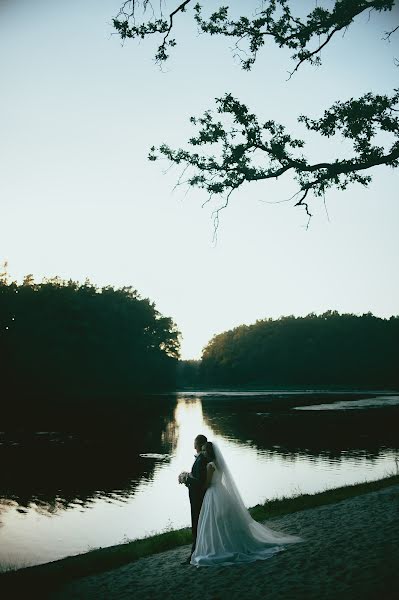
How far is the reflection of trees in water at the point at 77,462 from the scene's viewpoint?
828 inches

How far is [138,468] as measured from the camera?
87.5 feet

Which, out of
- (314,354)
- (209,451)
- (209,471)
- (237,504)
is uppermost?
(314,354)

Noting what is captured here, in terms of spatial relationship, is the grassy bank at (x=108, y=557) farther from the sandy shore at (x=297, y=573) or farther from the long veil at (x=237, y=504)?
the long veil at (x=237, y=504)

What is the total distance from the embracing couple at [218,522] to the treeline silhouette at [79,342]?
248 ft

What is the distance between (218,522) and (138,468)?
18.4m

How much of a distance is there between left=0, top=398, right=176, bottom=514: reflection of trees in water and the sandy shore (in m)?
10.6

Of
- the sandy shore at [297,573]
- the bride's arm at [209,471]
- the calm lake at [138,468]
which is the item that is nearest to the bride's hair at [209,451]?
the bride's arm at [209,471]

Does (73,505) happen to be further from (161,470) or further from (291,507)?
(291,507)

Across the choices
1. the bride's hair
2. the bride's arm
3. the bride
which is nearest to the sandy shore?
the bride

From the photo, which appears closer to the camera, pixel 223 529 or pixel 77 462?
pixel 223 529

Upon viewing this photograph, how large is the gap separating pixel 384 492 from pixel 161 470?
48.3 feet

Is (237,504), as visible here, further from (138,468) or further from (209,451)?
(138,468)

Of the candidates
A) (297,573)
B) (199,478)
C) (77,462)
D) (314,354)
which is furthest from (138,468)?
(314,354)

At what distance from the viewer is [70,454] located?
99.2 feet
